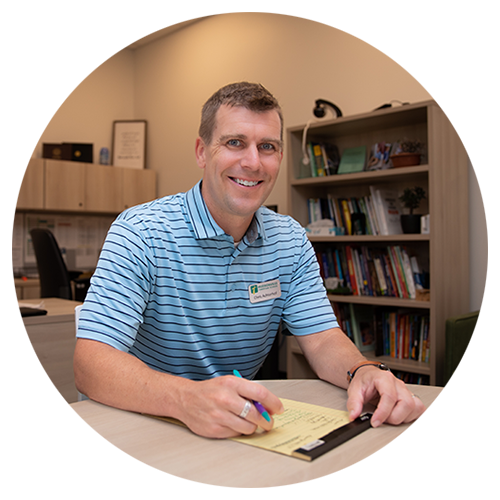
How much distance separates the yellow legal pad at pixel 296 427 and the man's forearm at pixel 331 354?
0.18 metres

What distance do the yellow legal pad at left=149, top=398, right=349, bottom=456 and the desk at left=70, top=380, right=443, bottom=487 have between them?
24 mm

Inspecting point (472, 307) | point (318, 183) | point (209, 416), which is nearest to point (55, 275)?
point (318, 183)

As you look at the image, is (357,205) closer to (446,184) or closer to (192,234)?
(446,184)

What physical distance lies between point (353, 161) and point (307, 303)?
6.34 feet

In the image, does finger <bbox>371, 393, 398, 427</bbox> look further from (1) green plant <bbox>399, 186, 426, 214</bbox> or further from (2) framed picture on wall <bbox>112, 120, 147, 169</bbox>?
(2) framed picture on wall <bbox>112, 120, 147, 169</bbox>

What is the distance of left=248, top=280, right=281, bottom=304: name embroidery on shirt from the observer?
145cm

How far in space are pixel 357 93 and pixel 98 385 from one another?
3067mm

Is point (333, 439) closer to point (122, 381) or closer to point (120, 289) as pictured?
point (122, 381)

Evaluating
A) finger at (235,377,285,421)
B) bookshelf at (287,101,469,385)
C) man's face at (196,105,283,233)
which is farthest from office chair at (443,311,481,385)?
finger at (235,377,285,421)

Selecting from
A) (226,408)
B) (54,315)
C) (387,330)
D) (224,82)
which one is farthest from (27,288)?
(226,408)

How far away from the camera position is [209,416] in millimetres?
866

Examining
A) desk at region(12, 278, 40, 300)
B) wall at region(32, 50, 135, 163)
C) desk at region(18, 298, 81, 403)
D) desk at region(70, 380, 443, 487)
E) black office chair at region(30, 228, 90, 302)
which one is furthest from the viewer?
wall at region(32, 50, 135, 163)

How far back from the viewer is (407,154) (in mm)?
2822

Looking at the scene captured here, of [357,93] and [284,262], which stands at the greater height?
[357,93]
